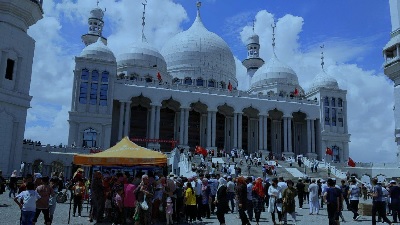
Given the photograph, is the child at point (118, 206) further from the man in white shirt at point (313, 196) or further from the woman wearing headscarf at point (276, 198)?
the man in white shirt at point (313, 196)

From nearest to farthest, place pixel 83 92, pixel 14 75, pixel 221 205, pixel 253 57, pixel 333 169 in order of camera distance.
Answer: pixel 221 205 → pixel 14 75 → pixel 333 169 → pixel 83 92 → pixel 253 57

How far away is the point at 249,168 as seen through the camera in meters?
38.7

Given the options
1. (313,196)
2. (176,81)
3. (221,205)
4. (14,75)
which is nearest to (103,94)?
(176,81)

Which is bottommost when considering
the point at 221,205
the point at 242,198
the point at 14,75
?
the point at 221,205

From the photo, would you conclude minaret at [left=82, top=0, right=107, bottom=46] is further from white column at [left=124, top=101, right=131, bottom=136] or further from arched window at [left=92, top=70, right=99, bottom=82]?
white column at [left=124, top=101, right=131, bottom=136]

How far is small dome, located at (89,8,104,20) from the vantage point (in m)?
67.5

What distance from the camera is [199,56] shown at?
63438mm

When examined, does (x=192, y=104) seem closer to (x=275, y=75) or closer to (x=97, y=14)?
(x=275, y=75)

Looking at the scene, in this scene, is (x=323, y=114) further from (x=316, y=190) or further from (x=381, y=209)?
(x=381, y=209)

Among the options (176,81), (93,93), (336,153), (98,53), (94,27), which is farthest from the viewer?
(94,27)

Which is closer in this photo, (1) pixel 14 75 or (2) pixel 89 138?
(1) pixel 14 75

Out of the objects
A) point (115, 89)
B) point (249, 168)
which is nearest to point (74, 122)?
point (115, 89)

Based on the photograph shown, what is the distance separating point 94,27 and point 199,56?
18253 millimetres

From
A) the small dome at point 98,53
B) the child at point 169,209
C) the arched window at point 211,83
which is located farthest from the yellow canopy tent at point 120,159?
the arched window at point 211,83
